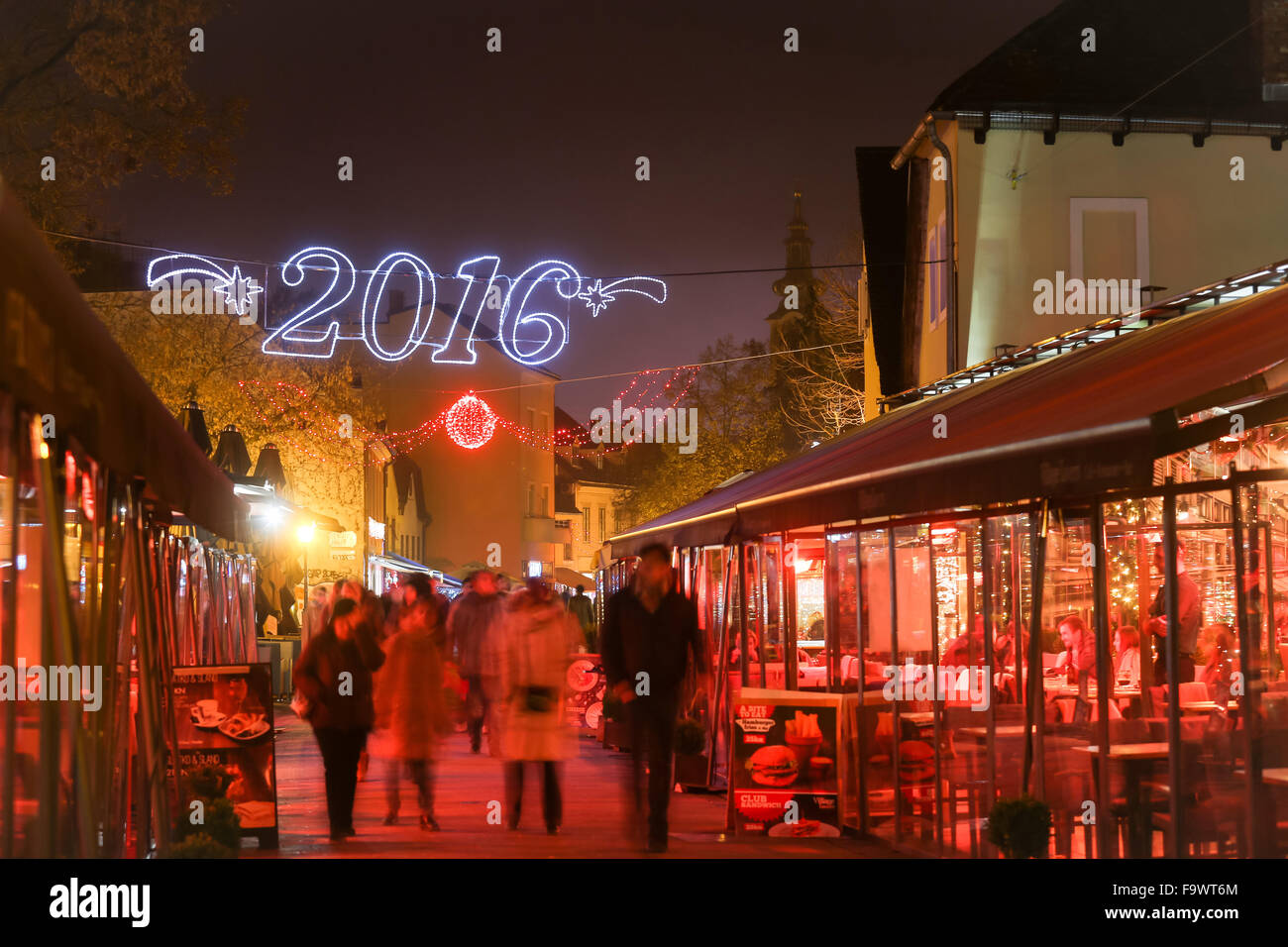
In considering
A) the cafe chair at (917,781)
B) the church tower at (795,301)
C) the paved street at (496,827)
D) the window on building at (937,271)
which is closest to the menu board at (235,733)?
the paved street at (496,827)

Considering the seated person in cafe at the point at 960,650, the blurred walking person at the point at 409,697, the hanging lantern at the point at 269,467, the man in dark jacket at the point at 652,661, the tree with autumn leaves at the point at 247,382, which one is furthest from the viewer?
the tree with autumn leaves at the point at 247,382

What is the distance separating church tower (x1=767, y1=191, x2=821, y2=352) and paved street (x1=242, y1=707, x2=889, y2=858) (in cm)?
4138

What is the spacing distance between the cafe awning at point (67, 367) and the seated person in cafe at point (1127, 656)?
7.88m

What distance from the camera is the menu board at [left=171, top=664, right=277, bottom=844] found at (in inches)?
430

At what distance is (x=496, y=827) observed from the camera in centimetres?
1183

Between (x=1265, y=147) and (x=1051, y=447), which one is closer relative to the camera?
(x=1051, y=447)

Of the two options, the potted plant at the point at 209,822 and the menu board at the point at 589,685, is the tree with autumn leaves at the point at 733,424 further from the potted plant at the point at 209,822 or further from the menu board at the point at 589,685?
the potted plant at the point at 209,822

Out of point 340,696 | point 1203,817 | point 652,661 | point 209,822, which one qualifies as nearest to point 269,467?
point 340,696

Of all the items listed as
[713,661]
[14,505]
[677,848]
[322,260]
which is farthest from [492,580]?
[14,505]

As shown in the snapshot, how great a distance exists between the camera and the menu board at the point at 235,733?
35.8 feet

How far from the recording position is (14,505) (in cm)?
519

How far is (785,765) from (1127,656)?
3.17 metres
